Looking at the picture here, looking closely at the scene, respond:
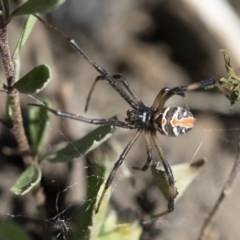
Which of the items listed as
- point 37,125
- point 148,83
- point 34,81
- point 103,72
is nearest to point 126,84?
point 103,72

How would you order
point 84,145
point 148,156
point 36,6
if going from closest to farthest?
point 36,6 → point 84,145 → point 148,156

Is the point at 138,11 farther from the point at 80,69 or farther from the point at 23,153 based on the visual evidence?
the point at 23,153

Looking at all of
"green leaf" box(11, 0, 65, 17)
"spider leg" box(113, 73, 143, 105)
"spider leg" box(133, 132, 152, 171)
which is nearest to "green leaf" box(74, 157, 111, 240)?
"spider leg" box(133, 132, 152, 171)

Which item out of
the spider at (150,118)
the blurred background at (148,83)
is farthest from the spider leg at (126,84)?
the blurred background at (148,83)

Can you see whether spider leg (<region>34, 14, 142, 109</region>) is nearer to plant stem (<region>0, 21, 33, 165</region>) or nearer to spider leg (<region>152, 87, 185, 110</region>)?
spider leg (<region>152, 87, 185, 110</region>)

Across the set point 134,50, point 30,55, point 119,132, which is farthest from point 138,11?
point 119,132

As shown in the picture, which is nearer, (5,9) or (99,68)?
(5,9)

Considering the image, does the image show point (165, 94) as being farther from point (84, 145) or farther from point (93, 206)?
point (93, 206)
